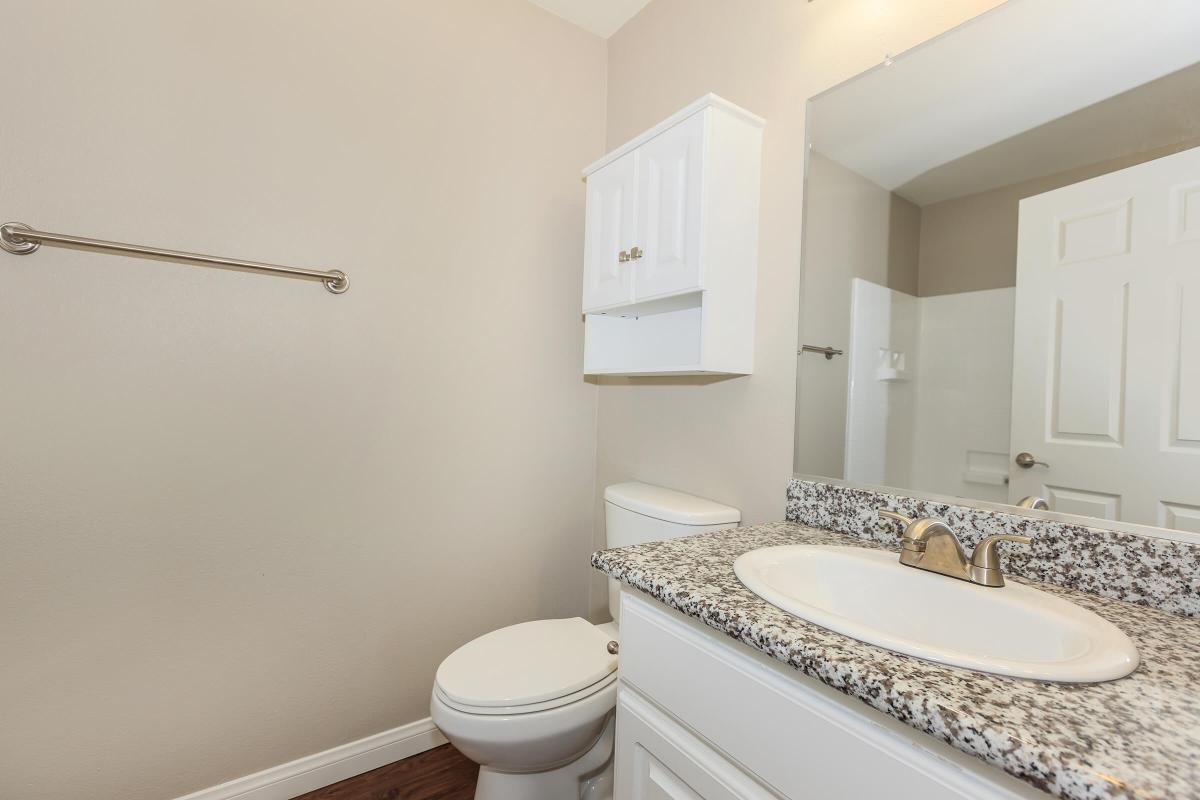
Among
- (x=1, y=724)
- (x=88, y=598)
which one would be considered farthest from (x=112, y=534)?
(x=1, y=724)

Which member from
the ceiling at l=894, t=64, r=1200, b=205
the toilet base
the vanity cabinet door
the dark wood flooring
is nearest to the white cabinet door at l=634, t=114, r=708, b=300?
the ceiling at l=894, t=64, r=1200, b=205

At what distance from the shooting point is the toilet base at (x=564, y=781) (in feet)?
4.04

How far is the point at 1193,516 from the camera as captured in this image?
0.74 m

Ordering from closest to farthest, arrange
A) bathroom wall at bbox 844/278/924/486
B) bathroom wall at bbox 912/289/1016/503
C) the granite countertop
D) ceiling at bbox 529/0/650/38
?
the granite countertop, bathroom wall at bbox 912/289/1016/503, bathroom wall at bbox 844/278/924/486, ceiling at bbox 529/0/650/38

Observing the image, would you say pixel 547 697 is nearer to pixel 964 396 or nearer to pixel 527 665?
pixel 527 665

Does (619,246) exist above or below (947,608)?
above

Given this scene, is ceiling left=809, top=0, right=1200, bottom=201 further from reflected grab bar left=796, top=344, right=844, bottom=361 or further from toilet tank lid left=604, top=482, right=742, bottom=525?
toilet tank lid left=604, top=482, right=742, bottom=525

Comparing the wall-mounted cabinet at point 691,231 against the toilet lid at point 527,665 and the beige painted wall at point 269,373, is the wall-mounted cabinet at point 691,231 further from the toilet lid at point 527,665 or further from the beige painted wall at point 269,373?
the toilet lid at point 527,665

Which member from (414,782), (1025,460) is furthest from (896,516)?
(414,782)

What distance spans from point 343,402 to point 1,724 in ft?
3.11

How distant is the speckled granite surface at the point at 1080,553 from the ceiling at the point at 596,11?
5.62 feet

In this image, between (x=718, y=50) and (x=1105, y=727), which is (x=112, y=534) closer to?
(x=1105, y=727)

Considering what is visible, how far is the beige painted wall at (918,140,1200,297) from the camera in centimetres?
90

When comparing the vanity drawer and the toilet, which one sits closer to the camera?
the vanity drawer
